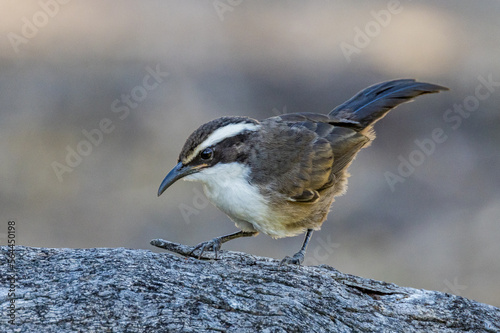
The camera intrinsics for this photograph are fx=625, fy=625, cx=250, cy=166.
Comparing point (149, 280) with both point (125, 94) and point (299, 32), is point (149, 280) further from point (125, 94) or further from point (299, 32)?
point (299, 32)

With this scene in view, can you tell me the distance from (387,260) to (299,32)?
5.41 metres

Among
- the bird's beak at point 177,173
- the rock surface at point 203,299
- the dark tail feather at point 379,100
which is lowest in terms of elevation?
the rock surface at point 203,299

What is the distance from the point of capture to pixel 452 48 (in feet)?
43.8

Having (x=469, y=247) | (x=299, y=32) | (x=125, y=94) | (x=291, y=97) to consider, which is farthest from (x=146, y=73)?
(x=469, y=247)

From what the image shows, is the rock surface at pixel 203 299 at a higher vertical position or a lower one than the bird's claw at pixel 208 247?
lower

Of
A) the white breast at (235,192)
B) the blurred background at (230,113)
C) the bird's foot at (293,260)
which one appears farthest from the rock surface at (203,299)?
the blurred background at (230,113)

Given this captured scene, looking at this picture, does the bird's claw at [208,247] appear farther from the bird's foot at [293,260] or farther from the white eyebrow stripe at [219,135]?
the white eyebrow stripe at [219,135]

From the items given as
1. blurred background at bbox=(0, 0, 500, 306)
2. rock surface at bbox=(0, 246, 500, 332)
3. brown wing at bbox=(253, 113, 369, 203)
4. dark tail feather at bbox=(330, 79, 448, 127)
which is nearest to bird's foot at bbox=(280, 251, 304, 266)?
rock surface at bbox=(0, 246, 500, 332)

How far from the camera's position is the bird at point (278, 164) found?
5.79 metres

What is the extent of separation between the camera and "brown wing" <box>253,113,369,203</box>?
620cm

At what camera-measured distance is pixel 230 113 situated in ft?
35.2

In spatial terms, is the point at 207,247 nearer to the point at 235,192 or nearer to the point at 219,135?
the point at 235,192

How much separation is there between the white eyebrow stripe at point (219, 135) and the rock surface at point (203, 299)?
3.24 feet

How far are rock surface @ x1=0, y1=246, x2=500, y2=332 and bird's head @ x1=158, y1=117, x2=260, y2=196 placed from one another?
0.90m
